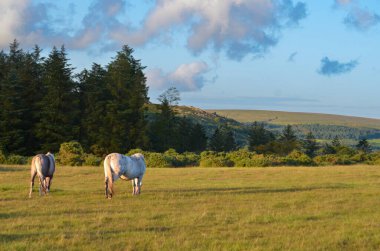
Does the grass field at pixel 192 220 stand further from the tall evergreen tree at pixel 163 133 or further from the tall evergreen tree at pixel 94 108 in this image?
the tall evergreen tree at pixel 163 133

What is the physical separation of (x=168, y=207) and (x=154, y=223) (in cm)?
317

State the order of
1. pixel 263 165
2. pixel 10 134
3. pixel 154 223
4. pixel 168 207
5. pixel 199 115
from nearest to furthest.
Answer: pixel 154 223 → pixel 168 207 → pixel 263 165 → pixel 10 134 → pixel 199 115

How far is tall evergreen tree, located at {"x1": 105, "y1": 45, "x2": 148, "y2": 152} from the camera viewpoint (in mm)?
61241

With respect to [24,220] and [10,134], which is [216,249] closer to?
[24,220]

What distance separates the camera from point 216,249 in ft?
32.4

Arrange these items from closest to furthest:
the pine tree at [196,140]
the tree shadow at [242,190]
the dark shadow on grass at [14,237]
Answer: the dark shadow on grass at [14,237] → the tree shadow at [242,190] → the pine tree at [196,140]

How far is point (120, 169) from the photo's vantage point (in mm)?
18250

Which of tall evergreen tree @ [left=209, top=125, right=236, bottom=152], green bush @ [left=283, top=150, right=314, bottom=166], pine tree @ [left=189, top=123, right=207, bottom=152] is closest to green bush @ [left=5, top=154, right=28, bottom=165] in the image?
green bush @ [left=283, top=150, right=314, bottom=166]

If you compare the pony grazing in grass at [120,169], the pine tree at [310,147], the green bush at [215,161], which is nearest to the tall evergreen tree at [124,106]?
the green bush at [215,161]

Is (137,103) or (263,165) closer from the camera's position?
(263,165)

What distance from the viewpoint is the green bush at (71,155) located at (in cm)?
4531

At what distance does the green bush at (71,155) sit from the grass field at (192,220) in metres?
23.7

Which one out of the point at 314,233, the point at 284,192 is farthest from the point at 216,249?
the point at 284,192

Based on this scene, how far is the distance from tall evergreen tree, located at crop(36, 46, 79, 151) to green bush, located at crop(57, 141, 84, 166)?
9.78 m
